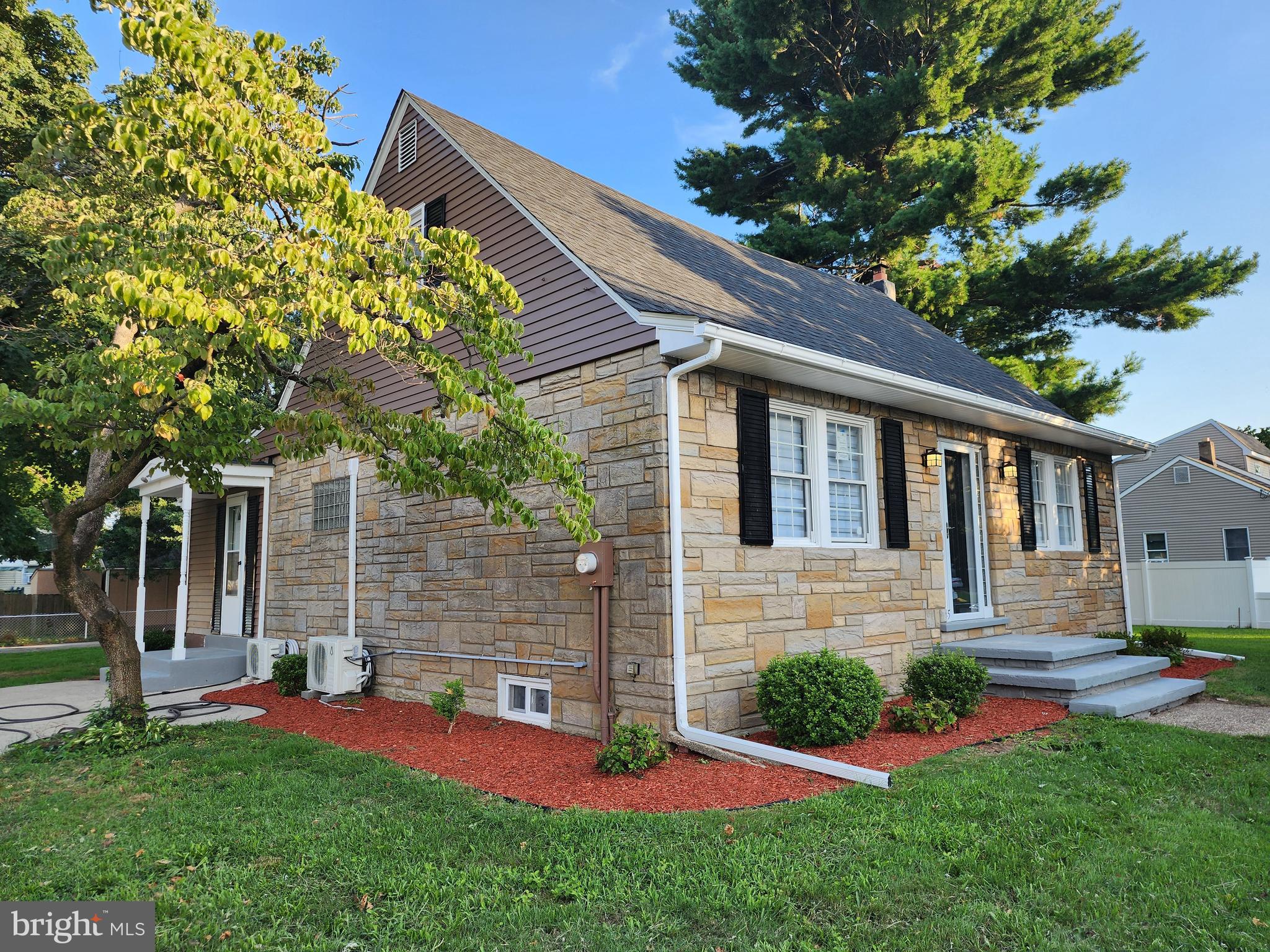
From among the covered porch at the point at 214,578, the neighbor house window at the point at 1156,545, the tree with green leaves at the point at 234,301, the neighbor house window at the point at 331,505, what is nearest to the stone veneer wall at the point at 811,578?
the tree with green leaves at the point at 234,301

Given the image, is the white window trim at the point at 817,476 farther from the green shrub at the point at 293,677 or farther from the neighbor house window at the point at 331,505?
the green shrub at the point at 293,677

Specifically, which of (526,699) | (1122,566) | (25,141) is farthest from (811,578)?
(25,141)

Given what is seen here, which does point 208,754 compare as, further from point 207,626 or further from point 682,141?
point 682,141

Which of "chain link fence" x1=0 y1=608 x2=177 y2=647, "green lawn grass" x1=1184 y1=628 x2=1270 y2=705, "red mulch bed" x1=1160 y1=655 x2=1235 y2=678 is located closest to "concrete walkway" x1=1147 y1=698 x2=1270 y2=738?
"green lawn grass" x1=1184 y1=628 x2=1270 y2=705

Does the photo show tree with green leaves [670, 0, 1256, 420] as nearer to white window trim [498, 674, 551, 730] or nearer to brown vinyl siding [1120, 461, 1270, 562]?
brown vinyl siding [1120, 461, 1270, 562]

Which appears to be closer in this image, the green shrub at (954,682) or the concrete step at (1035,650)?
the green shrub at (954,682)

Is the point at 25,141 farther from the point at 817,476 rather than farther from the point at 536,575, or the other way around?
the point at 817,476

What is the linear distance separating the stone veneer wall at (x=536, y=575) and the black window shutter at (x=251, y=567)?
1583 mm

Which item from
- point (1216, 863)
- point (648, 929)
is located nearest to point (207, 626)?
point (648, 929)

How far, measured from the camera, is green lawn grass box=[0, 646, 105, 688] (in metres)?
11.0

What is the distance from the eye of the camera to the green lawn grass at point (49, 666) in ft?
36.2

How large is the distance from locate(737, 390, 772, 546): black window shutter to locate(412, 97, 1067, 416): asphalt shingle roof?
0.60 metres

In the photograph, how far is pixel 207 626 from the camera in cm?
1229

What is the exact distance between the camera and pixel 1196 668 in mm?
9516
